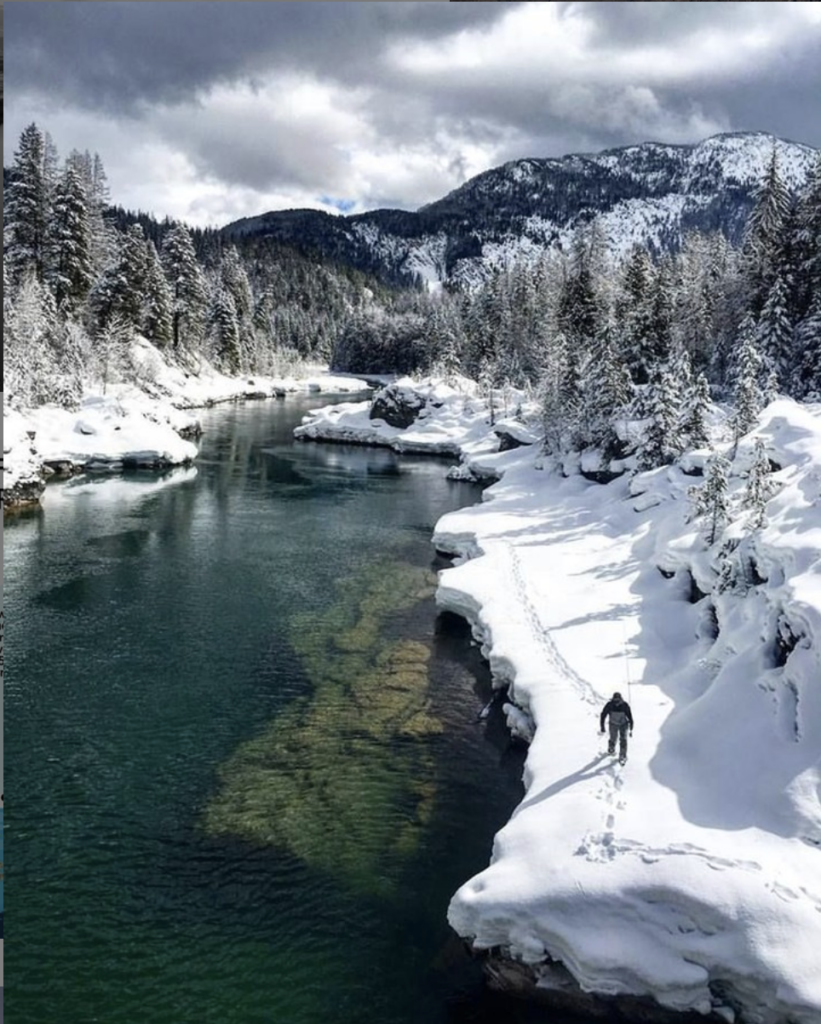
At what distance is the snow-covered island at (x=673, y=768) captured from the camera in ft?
37.4

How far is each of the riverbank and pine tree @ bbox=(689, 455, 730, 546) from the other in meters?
30.3

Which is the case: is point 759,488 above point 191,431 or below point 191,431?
above

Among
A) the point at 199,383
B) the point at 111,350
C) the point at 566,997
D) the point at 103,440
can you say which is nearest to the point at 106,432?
the point at 103,440

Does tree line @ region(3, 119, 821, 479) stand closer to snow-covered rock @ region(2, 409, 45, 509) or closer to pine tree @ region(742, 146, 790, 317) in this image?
pine tree @ region(742, 146, 790, 317)

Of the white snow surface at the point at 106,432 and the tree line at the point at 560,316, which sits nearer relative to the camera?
the white snow surface at the point at 106,432

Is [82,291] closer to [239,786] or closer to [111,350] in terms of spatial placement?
[111,350]

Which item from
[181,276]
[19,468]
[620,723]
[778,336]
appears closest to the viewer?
[620,723]

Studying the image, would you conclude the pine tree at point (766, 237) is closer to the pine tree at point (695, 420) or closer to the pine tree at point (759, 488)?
the pine tree at point (695, 420)

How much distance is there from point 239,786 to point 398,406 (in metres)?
62.9

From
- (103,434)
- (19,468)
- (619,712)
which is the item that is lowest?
(619,712)

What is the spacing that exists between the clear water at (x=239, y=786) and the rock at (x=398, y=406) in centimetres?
4322

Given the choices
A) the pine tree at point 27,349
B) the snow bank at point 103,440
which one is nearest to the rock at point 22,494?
the snow bank at point 103,440

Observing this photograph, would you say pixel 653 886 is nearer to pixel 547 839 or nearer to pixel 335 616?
pixel 547 839

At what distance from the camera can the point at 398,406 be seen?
257 feet
